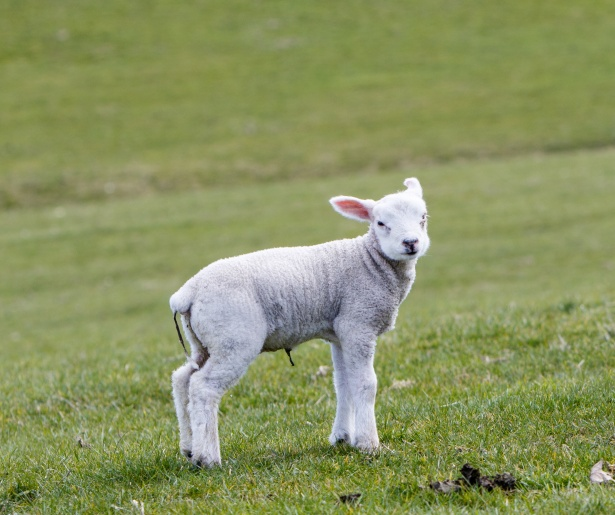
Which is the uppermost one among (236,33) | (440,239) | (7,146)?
(236,33)

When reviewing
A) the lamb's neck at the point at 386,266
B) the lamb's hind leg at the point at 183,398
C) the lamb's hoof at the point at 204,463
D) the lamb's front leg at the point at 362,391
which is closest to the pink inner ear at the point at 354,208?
the lamb's neck at the point at 386,266

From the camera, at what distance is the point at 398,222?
6133mm

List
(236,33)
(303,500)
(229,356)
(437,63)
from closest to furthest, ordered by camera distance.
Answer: (303,500), (229,356), (437,63), (236,33)

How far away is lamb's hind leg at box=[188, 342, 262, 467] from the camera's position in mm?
5883

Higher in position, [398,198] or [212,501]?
[398,198]

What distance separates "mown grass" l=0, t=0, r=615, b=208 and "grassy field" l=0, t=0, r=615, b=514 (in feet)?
0.55

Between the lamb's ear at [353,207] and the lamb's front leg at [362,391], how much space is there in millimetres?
916

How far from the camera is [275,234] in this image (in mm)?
26719

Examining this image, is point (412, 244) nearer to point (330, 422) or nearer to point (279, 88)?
point (330, 422)

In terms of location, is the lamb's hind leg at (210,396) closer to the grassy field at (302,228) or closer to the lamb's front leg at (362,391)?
the grassy field at (302,228)

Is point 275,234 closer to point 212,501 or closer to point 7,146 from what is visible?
point 7,146

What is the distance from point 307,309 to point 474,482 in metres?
1.71

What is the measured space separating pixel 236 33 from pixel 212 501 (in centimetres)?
5032

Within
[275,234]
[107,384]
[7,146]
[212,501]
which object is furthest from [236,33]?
[212,501]
